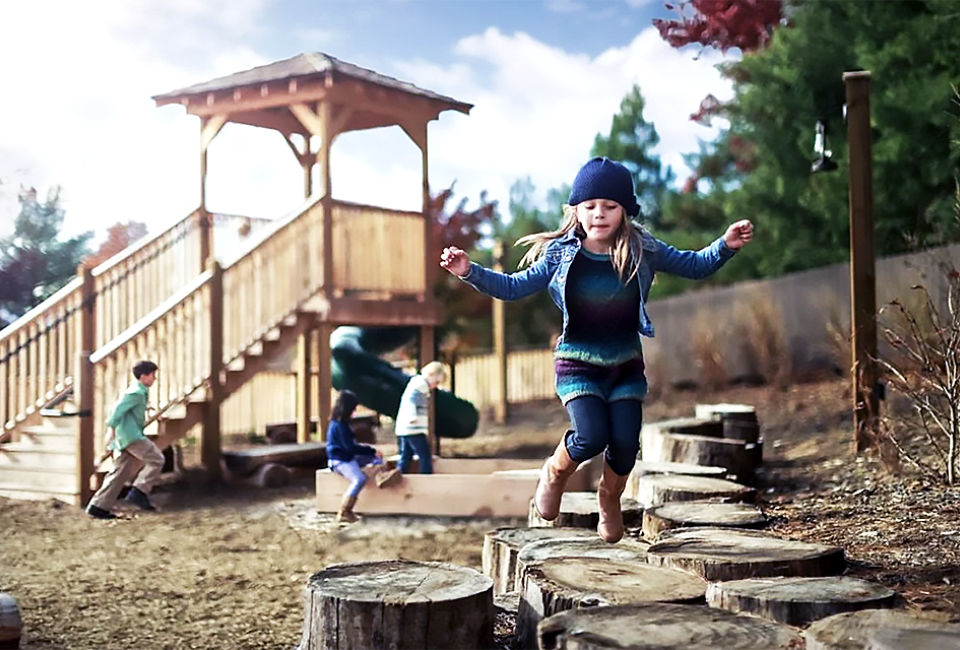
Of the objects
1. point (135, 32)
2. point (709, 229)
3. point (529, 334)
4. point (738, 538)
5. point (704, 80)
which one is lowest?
point (738, 538)

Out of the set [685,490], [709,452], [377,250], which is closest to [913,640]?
[685,490]

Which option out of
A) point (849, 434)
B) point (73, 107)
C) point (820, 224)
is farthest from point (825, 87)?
point (73, 107)

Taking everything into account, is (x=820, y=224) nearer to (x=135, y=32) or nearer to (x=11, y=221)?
(x=11, y=221)

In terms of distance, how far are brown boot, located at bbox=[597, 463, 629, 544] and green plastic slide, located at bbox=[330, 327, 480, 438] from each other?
8.65 meters

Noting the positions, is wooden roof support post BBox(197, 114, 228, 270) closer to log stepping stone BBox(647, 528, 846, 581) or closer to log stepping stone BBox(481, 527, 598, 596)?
log stepping stone BBox(481, 527, 598, 596)

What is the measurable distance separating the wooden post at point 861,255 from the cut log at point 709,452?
2.83 feet

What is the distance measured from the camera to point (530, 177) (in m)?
30.2

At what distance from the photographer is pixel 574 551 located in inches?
119

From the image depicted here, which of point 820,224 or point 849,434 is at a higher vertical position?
point 820,224

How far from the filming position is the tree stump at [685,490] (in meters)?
4.33

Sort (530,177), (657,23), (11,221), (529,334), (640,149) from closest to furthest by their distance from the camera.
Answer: (11,221) < (657,23) < (529,334) < (640,149) < (530,177)

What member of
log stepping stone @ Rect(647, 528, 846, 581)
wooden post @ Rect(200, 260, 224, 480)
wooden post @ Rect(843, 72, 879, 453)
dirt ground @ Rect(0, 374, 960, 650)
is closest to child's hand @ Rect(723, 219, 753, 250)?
log stepping stone @ Rect(647, 528, 846, 581)

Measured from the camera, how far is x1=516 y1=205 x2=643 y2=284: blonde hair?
291 centimetres

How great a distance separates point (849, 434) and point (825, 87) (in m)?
5.24
